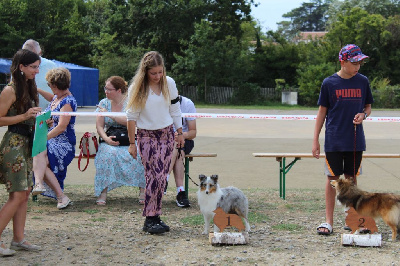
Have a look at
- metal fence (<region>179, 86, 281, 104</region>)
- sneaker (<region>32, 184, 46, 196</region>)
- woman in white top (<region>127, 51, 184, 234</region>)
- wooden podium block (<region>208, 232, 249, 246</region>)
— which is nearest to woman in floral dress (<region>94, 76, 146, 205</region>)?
sneaker (<region>32, 184, 46, 196</region>)

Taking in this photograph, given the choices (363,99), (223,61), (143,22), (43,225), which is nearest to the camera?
(363,99)

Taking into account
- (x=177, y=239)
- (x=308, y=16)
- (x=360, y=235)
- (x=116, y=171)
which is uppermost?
(x=308, y=16)

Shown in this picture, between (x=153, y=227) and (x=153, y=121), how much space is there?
3.41 ft

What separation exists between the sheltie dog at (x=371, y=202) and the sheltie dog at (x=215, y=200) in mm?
967

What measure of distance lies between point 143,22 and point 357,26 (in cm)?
1734

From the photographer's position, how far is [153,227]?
550cm

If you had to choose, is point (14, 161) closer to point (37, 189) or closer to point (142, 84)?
point (142, 84)

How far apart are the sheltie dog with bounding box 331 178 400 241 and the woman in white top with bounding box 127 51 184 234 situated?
5.55ft

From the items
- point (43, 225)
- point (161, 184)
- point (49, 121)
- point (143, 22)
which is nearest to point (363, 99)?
point (161, 184)

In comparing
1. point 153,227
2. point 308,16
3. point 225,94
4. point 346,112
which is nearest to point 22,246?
point 153,227

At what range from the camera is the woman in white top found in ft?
17.6

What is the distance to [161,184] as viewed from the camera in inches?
219

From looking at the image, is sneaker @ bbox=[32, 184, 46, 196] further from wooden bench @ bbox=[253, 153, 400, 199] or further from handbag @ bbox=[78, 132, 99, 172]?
wooden bench @ bbox=[253, 153, 400, 199]

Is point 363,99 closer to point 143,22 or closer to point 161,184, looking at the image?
point 161,184
